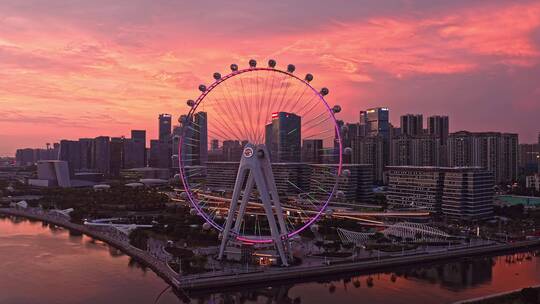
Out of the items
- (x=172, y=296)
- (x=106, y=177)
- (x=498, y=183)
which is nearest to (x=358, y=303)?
(x=172, y=296)

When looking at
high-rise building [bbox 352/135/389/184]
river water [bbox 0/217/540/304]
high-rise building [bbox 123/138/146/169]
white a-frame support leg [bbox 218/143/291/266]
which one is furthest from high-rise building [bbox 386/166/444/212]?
high-rise building [bbox 123/138/146/169]

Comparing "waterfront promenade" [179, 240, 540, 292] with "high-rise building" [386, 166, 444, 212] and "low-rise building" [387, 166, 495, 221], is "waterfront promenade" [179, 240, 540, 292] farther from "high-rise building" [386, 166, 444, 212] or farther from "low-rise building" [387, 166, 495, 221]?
"high-rise building" [386, 166, 444, 212]

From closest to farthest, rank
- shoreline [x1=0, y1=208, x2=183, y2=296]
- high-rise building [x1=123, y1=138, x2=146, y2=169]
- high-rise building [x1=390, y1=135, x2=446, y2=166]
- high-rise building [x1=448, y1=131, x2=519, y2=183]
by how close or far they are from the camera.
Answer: shoreline [x1=0, y1=208, x2=183, y2=296]
high-rise building [x1=448, y1=131, x2=519, y2=183]
high-rise building [x1=390, y1=135, x2=446, y2=166]
high-rise building [x1=123, y1=138, x2=146, y2=169]

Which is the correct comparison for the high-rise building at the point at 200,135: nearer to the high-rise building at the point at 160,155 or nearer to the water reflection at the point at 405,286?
the water reflection at the point at 405,286

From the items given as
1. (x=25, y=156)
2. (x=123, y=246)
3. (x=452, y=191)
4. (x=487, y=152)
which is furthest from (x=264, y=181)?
(x=25, y=156)

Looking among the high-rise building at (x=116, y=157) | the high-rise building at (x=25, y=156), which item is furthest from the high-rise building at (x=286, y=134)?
the high-rise building at (x=25, y=156)

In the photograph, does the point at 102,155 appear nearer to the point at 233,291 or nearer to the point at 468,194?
the point at 468,194
